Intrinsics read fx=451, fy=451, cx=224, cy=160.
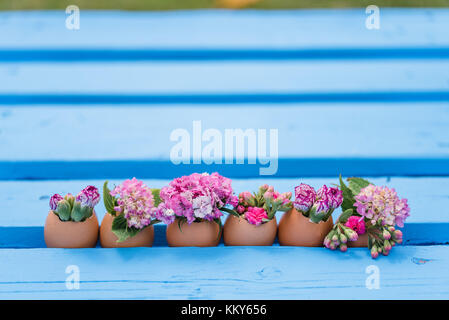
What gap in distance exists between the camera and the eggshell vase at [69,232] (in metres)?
1.21

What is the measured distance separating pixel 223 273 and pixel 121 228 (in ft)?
0.97

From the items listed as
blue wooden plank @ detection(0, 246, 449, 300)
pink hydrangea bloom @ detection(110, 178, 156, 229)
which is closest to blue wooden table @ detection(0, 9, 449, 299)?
blue wooden plank @ detection(0, 246, 449, 300)

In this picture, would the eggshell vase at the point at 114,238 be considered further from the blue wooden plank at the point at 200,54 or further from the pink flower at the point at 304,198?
the blue wooden plank at the point at 200,54

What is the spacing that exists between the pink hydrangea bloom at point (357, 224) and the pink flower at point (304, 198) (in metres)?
0.13

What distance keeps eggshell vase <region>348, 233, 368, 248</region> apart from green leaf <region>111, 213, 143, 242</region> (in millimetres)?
601

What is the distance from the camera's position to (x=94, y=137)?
1.64 meters

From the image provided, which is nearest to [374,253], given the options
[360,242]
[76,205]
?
[360,242]

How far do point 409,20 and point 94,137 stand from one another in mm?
1551

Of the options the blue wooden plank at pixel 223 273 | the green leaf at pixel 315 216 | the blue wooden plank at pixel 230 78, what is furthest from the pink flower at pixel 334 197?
the blue wooden plank at pixel 230 78

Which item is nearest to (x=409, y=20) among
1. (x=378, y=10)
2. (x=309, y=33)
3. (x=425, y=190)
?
(x=378, y=10)

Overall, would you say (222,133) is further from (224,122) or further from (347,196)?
(347,196)

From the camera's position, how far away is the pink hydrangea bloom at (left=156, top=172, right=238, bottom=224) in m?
1.16

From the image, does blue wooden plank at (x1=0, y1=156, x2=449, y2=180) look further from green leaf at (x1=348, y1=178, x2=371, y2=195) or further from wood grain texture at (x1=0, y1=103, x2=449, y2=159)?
green leaf at (x1=348, y1=178, x2=371, y2=195)

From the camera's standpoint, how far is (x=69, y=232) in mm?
1219
